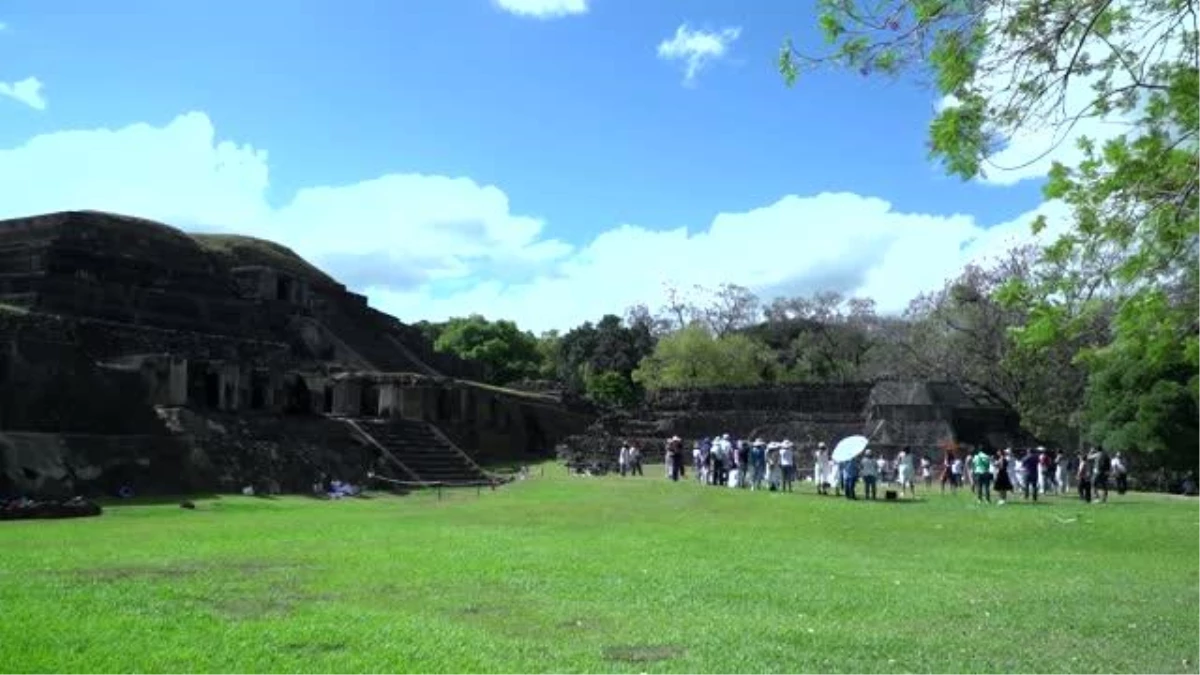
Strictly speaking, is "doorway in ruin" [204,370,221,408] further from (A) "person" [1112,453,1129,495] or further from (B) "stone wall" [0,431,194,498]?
(A) "person" [1112,453,1129,495]

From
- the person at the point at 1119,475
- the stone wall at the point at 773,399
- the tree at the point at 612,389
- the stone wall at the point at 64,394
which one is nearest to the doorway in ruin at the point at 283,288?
the stone wall at the point at 773,399

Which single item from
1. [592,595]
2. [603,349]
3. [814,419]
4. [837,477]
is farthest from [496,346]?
[592,595]

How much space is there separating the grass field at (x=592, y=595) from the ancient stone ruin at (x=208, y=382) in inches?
226

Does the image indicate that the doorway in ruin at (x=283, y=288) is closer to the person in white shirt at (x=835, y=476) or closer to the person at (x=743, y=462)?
the person at (x=743, y=462)

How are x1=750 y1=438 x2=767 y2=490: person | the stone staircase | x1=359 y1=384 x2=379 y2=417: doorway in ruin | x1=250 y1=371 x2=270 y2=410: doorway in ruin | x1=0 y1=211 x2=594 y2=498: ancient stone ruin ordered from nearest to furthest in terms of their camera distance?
x1=0 y1=211 x2=594 y2=498: ancient stone ruin < x1=750 y1=438 x2=767 y2=490: person < the stone staircase < x1=250 y1=371 x2=270 y2=410: doorway in ruin < x1=359 y1=384 x2=379 y2=417: doorway in ruin

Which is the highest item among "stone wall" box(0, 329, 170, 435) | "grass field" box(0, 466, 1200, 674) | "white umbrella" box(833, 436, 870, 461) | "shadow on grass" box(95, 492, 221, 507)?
"stone wall" box(0, 329, 170, 435)

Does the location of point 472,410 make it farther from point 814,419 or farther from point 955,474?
point 955,474

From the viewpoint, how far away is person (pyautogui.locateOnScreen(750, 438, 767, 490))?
97.2ft

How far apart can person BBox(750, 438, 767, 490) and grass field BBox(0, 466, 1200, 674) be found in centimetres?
988

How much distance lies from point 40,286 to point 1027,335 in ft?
109

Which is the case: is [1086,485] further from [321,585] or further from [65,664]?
[65,664]

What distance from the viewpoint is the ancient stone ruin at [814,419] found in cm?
4131

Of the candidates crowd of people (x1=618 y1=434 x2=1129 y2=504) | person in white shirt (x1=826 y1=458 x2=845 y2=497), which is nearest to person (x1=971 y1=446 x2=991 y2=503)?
crowd of people (x1=618 y1=434 x2=1129 y2=504)

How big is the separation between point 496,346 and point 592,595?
234ft
